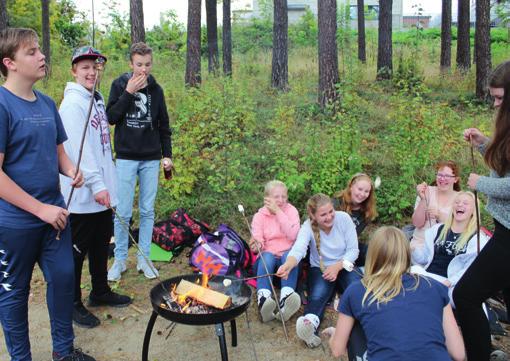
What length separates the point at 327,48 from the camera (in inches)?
313

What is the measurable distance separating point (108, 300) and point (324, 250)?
1.86 m

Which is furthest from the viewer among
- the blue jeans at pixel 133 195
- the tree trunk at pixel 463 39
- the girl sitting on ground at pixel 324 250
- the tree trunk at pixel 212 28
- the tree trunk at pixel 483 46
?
the tree trunk at pixel 212 28

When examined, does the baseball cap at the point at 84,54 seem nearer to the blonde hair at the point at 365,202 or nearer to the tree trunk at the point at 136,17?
the blonde hair at the point at 365,202

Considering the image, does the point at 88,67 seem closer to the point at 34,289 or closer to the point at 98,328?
the point at 98,328

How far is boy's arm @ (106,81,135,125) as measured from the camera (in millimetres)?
3760

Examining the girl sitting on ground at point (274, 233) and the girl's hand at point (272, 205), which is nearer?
→ the girl sitting on ground at point (274, 233)

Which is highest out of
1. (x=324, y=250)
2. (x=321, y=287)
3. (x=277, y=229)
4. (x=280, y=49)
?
(x=280, y=49)

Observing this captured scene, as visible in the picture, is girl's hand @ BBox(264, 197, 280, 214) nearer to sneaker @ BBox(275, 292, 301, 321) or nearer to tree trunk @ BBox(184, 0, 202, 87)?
sneaker @ BBox(275, 292, 301, 321)

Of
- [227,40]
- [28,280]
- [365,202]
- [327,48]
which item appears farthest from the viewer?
[227,40]

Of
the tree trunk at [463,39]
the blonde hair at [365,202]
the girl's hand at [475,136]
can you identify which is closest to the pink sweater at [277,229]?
the blonde hair at [365,202]

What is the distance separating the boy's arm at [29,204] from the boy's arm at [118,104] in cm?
140

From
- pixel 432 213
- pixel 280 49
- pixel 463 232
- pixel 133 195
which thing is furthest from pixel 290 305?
pixel 280 49

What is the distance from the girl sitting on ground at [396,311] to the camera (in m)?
2.08

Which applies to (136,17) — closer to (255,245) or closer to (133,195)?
(133,195)
